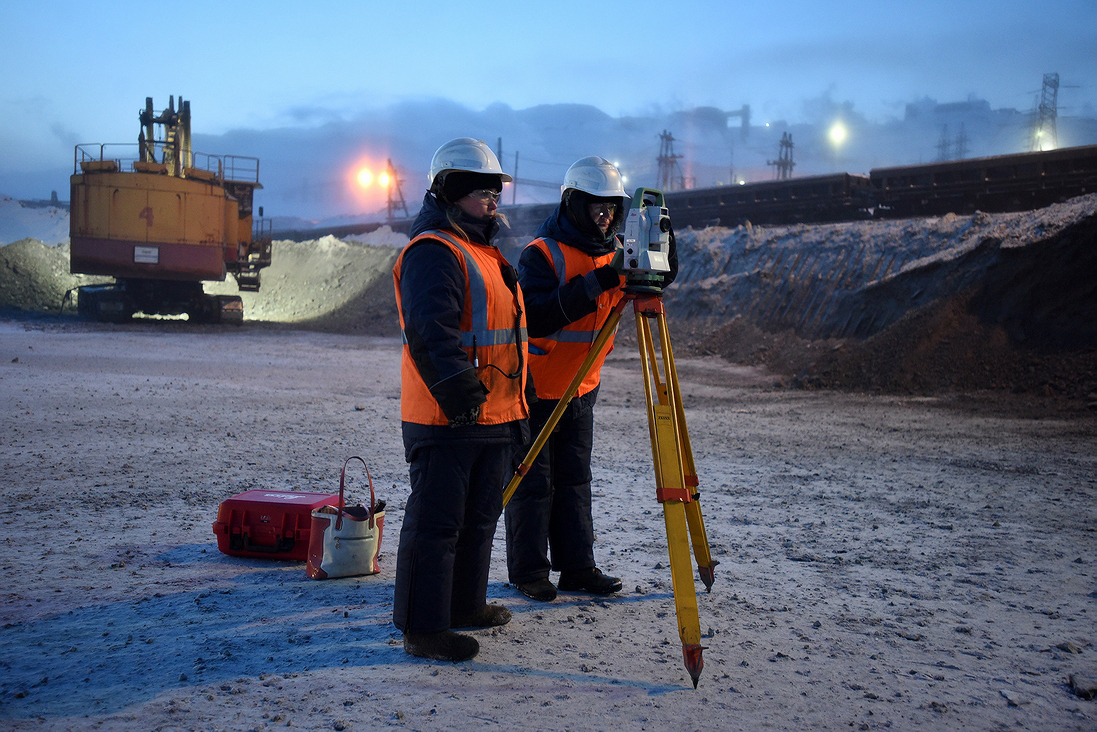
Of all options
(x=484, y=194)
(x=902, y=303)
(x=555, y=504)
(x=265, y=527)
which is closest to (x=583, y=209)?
(x=484, y=194)

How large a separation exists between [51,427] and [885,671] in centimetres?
786

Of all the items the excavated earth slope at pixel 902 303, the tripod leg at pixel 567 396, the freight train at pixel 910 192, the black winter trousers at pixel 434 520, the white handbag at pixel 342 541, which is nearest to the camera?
the black winter trousers at pixel 434 520

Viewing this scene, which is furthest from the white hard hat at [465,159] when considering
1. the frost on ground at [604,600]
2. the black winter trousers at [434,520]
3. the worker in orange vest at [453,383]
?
the frost on ground at [604,600]

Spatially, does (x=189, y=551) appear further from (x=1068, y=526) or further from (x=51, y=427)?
(x=1068, y=526)

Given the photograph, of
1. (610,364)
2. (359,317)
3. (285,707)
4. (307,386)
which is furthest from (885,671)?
(359,317)

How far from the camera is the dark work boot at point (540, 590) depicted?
4.10 meters

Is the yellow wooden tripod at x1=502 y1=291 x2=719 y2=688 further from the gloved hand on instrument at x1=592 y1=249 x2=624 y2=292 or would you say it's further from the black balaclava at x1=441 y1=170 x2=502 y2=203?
the black balaclava at x1=441 y1=170 x2=502 y2=203

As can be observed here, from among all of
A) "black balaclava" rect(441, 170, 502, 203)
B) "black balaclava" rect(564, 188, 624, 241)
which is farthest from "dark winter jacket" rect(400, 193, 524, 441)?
"black balaclava" rect(564, 188, 624, 241)

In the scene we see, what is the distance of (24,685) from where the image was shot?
2.98m

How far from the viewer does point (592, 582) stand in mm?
4203

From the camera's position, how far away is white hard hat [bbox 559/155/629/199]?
3980 millimetres

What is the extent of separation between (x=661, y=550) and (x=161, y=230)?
71.5ft

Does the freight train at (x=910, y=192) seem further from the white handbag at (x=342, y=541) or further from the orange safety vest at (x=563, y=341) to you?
the white handbag at (x=342, y=541)

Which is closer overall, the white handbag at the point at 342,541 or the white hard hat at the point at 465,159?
the white hard hat at the point at 465,159
